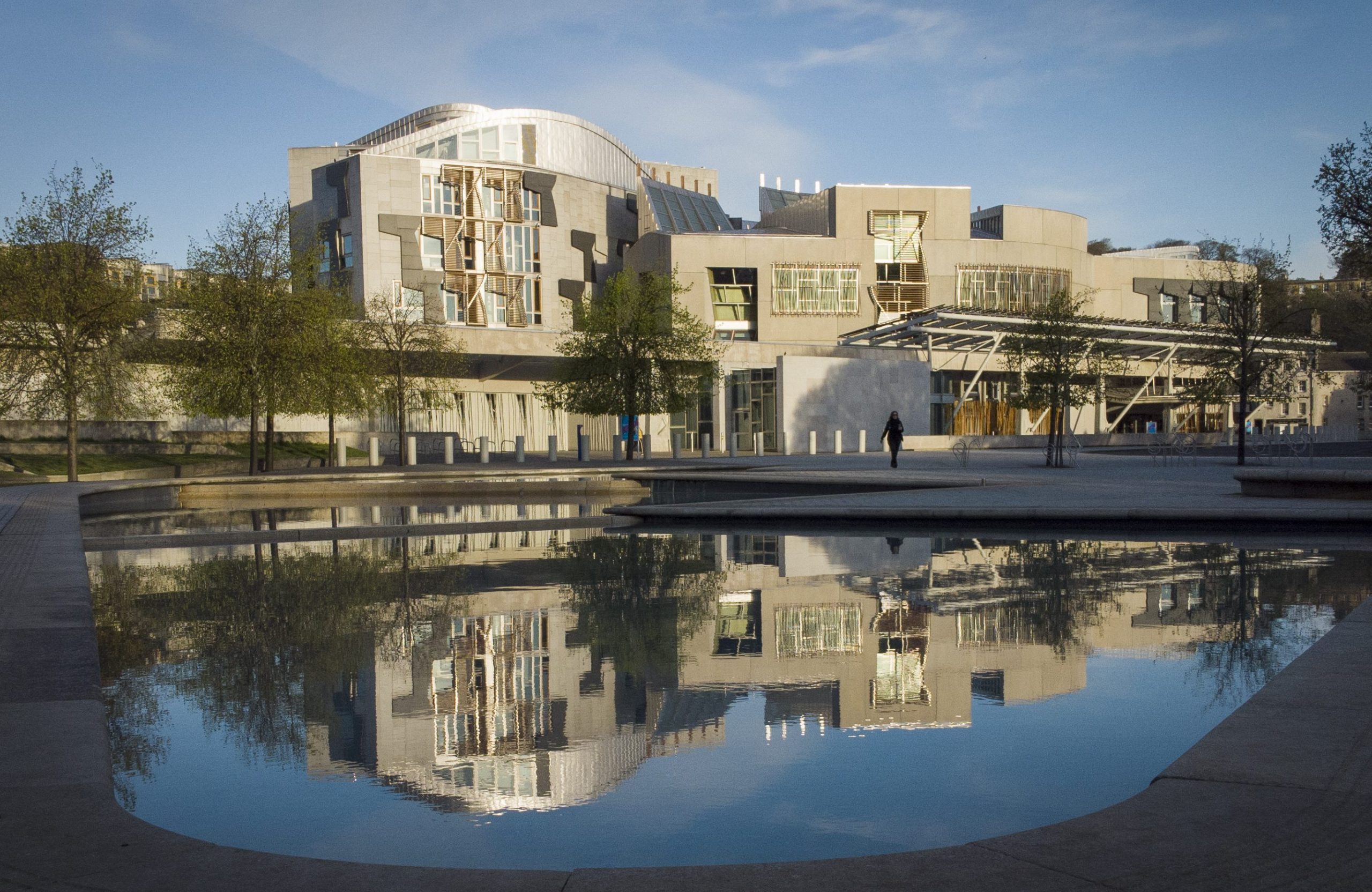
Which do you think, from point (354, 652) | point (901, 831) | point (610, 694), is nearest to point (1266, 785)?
point (901, 831)

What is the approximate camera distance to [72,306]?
86.8ft

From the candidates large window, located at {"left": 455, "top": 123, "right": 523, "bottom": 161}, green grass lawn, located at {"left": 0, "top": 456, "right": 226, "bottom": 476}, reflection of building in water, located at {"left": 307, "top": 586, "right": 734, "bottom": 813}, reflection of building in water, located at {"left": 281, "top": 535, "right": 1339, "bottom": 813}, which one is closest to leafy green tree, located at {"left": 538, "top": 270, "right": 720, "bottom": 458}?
green grass lawn, located at {"left": 0, "top": 456, "right": 226, "bottom": 476}

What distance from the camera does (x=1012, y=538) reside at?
Result: 42.6ft

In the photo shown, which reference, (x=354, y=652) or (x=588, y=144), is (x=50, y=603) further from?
(x=588, y=144)

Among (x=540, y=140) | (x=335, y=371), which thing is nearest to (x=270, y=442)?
(x=335, y=371)

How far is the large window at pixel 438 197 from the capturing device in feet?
199

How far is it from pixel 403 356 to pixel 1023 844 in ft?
123

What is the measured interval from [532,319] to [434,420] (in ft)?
48.9

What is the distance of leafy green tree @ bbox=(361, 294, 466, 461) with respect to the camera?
126 ft

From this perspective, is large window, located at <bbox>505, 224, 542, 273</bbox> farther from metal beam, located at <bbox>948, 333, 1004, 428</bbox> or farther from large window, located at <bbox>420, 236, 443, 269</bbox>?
metal beam, located at <bbox>948, 333, 1004, 428</bbox>

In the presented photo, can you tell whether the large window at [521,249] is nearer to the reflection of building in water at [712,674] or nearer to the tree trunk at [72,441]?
the tree trunk at [72,441]

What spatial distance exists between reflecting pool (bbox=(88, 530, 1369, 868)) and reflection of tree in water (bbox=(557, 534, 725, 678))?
5 centimetres

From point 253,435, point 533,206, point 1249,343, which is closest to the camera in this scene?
point 253,435

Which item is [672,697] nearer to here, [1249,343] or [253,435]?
[253,435]
